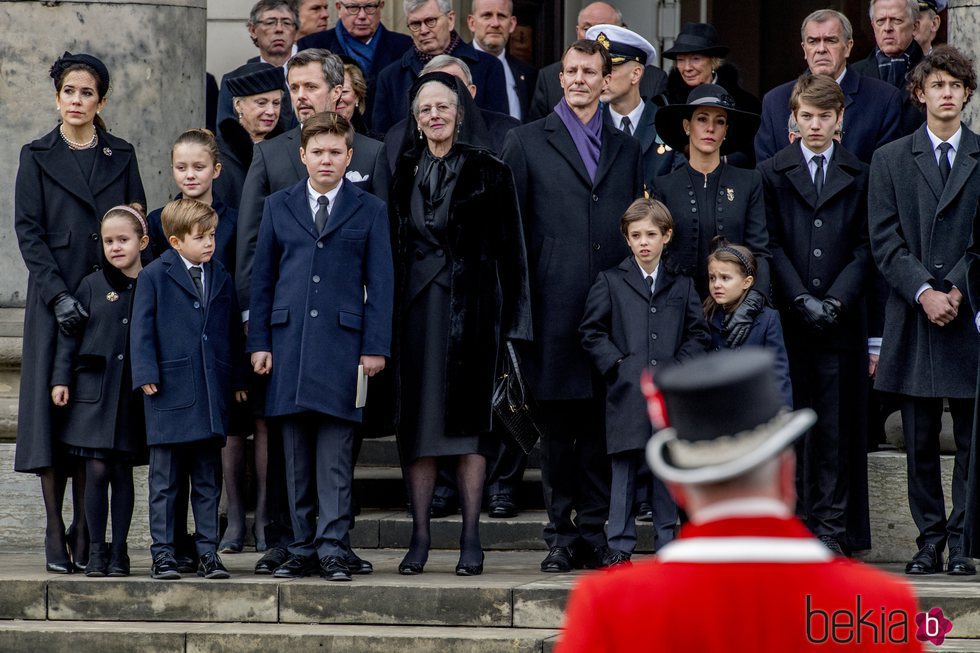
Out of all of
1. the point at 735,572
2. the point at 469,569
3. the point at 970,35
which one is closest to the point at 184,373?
the point at 469,569

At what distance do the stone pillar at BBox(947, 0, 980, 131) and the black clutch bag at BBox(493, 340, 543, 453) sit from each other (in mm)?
2700

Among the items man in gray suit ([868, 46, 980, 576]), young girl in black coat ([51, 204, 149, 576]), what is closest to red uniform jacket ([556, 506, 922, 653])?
man in gray suit ([868, 46, 980, 576])

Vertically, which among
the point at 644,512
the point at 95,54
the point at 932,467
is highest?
the point at 95,54

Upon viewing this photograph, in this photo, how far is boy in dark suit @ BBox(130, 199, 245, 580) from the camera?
288 inches

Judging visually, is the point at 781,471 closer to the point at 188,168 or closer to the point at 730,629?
the point at 730,629

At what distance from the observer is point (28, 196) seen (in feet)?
26.0

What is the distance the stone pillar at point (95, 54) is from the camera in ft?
29.3

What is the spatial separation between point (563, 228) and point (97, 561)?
2.47 metres

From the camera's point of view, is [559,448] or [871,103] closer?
[559,448]

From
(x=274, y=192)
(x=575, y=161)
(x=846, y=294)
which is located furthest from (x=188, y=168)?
(x=846, y=294)

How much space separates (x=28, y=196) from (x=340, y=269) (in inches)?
62.5

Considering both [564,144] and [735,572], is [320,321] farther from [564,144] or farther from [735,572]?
[735,572]

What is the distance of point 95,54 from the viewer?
8953mm

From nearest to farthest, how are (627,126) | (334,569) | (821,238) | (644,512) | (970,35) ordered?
(334,569)
(821,238)
(644,512)
(970,35)
(627,126)
